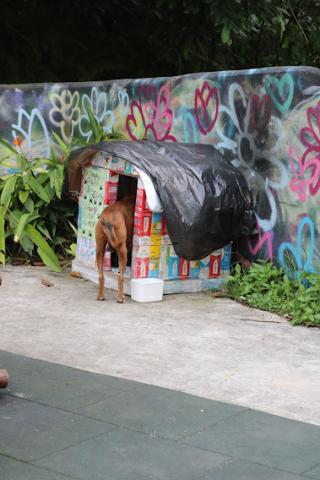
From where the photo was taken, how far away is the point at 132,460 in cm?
490

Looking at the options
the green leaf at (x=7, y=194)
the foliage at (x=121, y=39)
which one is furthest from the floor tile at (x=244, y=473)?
the foliage at (x=121, y=39)

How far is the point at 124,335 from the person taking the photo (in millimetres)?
7723

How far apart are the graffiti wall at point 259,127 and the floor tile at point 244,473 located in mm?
4089

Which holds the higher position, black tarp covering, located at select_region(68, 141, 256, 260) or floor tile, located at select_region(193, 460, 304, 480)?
black tarp covering, located at select_region(68, 141, 256, 260)

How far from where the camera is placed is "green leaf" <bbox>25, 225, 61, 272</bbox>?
34.1 ft

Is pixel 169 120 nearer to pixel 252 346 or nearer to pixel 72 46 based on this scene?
pixel 252 346

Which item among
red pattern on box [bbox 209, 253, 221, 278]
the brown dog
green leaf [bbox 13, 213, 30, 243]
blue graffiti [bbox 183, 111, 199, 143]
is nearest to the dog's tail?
the brown dog

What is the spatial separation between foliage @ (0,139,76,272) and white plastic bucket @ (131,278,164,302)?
5.29 feet

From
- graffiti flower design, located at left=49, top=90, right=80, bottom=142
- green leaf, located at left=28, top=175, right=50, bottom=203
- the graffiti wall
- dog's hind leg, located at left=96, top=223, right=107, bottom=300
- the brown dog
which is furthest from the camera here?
graffiti flower design, located at left=49, top=90, right=80, bottom=142

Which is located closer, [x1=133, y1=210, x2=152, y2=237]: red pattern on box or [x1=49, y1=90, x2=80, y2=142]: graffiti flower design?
[x1=133, y1=210, x2=152, y2=237]: red pattern on box

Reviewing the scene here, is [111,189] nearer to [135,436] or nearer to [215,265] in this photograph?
[215,265]

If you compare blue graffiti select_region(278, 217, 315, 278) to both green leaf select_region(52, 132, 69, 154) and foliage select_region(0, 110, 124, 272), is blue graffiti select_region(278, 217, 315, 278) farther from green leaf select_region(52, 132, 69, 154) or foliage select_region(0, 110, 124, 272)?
green leaf select_region(52, 132, 69, 154)

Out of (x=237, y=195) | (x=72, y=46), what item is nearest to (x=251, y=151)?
(x=237, y=195)

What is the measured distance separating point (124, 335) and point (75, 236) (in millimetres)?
3368
